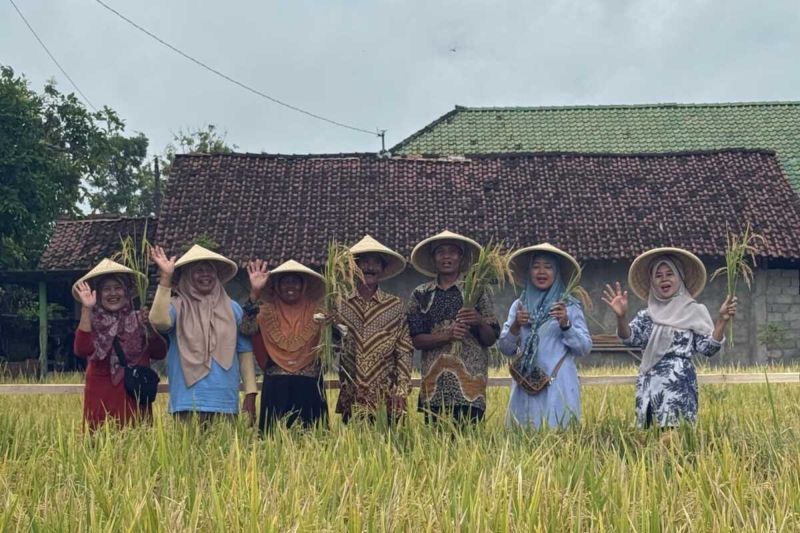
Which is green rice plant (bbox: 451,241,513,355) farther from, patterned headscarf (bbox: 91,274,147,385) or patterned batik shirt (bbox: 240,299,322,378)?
patterned headscarf (bbox: 91,274,147,385)

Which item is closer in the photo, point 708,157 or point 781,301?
point 781,301

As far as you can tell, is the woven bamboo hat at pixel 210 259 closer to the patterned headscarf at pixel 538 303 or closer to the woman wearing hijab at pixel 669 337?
the patterned headscarf at pixel 538 303

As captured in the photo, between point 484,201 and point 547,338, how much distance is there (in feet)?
40.5

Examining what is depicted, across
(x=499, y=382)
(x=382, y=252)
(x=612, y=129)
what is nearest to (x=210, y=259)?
(x=382, y=252)

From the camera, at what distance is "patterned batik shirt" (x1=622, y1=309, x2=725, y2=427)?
461cm

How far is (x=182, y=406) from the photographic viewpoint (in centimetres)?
485

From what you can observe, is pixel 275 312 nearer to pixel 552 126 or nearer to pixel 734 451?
pixel 734 451

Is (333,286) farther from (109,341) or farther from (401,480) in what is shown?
(401,480)

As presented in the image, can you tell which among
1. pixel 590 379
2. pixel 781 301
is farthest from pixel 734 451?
pixel 781 301

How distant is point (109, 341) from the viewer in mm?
4805

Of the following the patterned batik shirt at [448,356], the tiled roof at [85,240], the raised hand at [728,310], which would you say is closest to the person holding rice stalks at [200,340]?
the patterned batik shirt at [448,356]

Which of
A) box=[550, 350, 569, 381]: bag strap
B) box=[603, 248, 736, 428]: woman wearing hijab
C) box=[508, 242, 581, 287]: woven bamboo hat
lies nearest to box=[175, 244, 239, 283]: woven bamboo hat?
box=[508, 242, 581, 287]: woven bamboo hat

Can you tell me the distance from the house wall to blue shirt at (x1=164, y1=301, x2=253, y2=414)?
10.3 meters

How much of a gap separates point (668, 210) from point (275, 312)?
42.0 feet
